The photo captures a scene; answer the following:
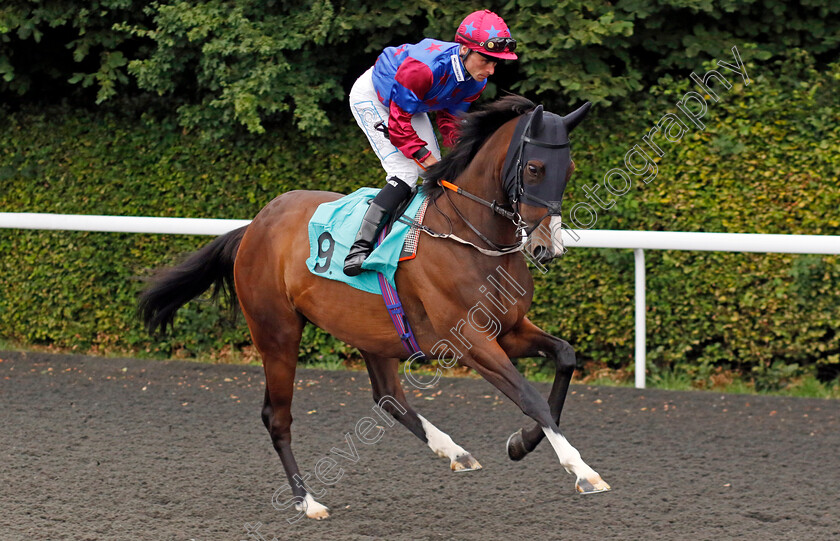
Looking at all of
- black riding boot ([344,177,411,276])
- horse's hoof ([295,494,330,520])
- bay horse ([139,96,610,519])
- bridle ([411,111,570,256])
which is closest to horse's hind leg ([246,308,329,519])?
bay horse ([139,96,610,519])

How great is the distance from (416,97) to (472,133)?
30 centimetres

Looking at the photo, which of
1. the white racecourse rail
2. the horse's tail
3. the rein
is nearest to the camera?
the rein

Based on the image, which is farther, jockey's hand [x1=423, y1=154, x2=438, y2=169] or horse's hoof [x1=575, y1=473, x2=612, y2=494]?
jockey's hand [x1=423, y1=154, x2=438, y2=169]

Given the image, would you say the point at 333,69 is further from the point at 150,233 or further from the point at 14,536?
the point at 14,536

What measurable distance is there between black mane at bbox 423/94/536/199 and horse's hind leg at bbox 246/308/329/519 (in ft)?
3.64

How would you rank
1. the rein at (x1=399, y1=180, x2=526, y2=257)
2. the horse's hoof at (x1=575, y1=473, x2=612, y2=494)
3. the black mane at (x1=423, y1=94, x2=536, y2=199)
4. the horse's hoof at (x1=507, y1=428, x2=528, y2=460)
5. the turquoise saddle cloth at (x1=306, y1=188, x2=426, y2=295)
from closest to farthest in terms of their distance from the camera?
the horse's hoof at (x1=575, y1=473, x2=612, y2=494), the rein at (x1=399, y1=180, x2=526, y2=257), the black mane at (x1=423, y1=94, x2=536, y2=199), the horse's hoof at (x1=507, y1=428, x2=528, y2=460), the turquoise saddle cloth at (x1=306, y1=188, x2=426, y2=295)

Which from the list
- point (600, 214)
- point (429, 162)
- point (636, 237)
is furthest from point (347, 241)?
point (600, 214)

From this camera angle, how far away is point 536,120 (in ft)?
11.6

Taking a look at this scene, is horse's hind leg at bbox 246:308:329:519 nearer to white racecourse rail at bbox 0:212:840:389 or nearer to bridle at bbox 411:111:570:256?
bridle at bbox 411:111:570:256

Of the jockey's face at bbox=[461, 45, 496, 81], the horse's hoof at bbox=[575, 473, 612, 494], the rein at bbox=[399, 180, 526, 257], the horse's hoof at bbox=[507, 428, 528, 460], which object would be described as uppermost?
the jockey's face at bbox=[461, 45, 496, 81]

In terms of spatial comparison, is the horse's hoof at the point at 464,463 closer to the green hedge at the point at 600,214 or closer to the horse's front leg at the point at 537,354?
the horse's front leg at the point at 537,354

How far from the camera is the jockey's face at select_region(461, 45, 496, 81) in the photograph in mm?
3936

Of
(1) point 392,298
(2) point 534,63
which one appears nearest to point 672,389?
(2) point 534,63

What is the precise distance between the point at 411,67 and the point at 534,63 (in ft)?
8.29
